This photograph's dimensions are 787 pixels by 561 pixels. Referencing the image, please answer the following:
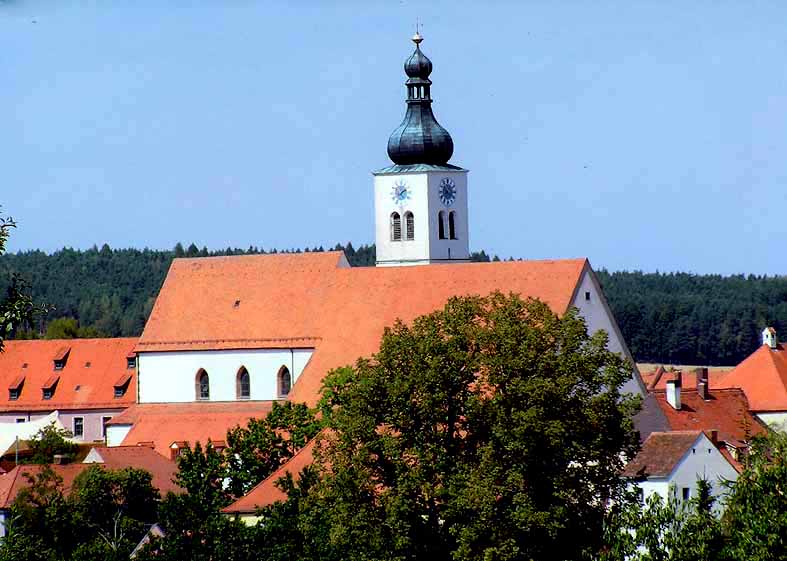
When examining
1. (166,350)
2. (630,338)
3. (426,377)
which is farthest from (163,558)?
(630,338)

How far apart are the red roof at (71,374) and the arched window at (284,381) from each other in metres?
20.5

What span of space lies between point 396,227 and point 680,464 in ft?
98.3

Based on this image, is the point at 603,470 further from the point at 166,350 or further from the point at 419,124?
the point at 419,124

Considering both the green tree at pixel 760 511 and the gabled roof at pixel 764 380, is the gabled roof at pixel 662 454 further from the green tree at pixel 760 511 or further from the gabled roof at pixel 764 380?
the gabled roof at pixel 764 380

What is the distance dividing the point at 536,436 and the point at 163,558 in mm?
8913

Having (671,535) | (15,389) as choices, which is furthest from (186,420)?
(671,535)

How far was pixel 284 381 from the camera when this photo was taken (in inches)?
2771

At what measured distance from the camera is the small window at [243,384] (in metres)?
71.0

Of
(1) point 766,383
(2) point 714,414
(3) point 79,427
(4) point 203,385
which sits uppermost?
(1) point 766,383

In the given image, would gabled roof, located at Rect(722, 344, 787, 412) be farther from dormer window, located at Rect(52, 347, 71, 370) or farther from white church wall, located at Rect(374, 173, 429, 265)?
dormer window, located at Rect(52, 347, 71, 370)

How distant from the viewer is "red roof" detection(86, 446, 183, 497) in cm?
6200

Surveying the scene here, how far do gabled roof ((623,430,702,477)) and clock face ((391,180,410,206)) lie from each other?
93.0 ft

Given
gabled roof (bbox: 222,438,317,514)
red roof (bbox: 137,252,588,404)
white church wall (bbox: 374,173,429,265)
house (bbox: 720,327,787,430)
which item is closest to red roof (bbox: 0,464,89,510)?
gabled roof (bbox: 222,438,317,514)

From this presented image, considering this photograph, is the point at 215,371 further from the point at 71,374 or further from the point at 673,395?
the point at 71,374
